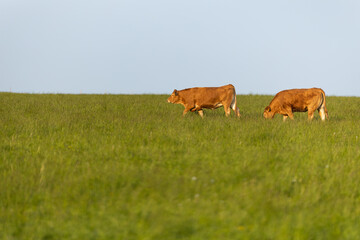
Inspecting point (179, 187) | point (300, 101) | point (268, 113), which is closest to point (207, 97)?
point (268, 113)

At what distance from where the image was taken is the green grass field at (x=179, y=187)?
4508 mm

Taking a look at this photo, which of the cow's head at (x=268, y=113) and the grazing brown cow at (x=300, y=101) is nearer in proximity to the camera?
the grazing brown cow at (x=300, y=101)

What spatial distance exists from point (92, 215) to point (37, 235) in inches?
29.0

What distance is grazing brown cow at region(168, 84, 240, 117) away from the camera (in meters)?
15.5

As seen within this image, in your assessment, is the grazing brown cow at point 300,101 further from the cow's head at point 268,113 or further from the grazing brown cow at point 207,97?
the grazing brown cow at point 207,97

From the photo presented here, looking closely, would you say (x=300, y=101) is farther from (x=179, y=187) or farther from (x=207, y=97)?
(x=179, y=187)

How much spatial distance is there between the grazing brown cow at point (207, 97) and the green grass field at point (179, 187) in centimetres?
529

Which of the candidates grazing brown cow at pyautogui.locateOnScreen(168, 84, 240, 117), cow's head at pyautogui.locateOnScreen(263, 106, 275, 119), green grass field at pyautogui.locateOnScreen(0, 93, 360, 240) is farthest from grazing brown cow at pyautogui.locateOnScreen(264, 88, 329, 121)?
green grass field at pyautogui.locateOnScreen(0, 93, 360, 240)

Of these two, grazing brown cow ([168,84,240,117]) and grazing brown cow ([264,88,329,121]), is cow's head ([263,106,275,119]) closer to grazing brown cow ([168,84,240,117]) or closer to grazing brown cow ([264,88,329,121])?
grazing brown cow ([264,88,329,121])

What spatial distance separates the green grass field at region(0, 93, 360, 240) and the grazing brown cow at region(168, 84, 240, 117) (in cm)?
529

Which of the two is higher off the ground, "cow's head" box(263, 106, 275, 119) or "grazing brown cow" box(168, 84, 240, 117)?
"grazing brown cow" box(168, 84, 240, 117)

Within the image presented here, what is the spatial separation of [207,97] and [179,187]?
10029 mm

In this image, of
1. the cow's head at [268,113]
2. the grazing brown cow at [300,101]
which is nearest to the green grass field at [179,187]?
the grazing brown cow at [300,101]

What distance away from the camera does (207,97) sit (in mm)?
15461
